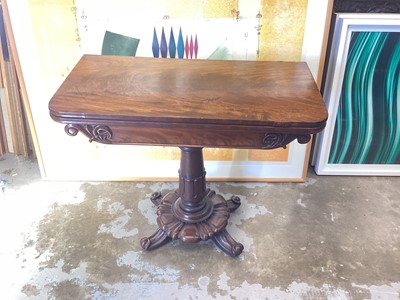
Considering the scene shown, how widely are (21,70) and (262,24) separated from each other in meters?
1.24

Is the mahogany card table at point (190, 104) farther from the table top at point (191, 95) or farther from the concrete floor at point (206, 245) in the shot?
the concrete floor at point (206, 245)

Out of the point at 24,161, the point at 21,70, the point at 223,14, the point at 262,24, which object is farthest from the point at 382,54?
the point at 24,161

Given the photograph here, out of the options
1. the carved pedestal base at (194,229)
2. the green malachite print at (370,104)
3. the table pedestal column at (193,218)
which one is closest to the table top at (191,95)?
the table pedestal column at (193,218)

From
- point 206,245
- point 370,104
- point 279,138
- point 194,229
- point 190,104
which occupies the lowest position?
point 206,245

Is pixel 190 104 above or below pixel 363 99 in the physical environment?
above

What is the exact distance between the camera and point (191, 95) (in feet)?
4.89

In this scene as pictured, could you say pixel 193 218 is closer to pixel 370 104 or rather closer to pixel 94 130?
pixel 94 130

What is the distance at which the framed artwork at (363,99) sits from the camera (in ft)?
6.60

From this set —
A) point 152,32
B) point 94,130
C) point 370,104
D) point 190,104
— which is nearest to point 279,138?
point 190,104

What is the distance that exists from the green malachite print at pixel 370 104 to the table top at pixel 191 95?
0.50 m

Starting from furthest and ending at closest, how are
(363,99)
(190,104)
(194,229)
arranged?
(363,99) → (194,229) → (190,104)

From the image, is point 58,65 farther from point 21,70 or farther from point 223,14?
point 223,14

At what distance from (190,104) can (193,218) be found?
70cm

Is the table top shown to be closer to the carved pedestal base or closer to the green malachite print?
the green malachite print
